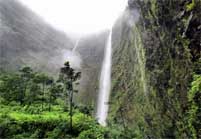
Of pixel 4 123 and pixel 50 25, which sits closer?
pixel 4 123

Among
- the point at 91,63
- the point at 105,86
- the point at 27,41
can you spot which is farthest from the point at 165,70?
the point at 27,41

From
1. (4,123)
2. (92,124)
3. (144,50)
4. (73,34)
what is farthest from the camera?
(73,34)

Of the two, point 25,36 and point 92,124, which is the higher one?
point 25,36

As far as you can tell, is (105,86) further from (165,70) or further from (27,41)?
(165,70)

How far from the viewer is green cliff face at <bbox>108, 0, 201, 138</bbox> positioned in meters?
43.8

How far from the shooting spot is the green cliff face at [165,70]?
43.8 m

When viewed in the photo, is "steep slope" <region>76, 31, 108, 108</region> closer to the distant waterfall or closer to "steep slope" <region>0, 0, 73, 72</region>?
the distant waterfall

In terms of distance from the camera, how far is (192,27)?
44.0 m

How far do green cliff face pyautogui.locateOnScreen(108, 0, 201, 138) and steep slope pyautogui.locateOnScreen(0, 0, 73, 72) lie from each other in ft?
116

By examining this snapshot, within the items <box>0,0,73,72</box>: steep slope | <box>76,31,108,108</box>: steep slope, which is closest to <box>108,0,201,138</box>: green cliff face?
<box>76,31,108,108</box>: steep slope

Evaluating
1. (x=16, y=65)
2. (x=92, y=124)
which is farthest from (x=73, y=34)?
(x=92, y=124)

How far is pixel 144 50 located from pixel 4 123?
81.3 ft

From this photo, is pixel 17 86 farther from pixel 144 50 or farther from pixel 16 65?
pixel 16 65

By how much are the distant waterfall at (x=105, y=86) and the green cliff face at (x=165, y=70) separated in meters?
4.83
